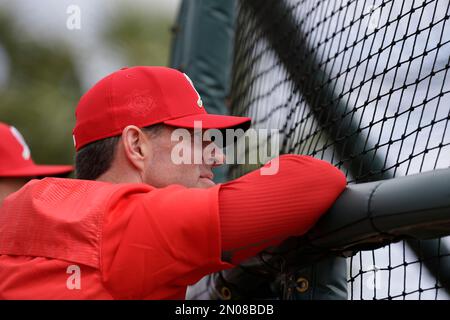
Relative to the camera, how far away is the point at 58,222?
5.89 ft

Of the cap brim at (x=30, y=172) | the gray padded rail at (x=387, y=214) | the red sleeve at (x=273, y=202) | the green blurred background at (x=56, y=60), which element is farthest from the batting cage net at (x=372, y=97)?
the green blurred background at (x=56, y=60)

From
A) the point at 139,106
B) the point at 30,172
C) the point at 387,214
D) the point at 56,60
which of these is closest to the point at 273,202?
the point at 387,214

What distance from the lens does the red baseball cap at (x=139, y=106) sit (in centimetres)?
204

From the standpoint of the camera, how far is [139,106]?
205cm

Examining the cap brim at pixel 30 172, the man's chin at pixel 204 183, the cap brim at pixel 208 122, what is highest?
the cap brim at pixel 30 172

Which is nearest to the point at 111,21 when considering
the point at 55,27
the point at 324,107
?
the point at 55,27

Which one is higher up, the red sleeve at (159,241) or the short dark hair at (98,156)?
the short dark hair at (98,156)

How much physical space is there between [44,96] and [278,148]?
12.1 m

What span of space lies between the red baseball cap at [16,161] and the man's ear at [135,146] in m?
1.31

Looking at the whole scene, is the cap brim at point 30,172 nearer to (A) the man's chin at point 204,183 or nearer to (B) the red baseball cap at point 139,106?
(B) the red baseball cap at point 139,106

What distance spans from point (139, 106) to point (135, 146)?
0.09 m

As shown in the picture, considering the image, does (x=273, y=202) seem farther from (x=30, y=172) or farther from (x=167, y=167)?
(x=30, y=172)

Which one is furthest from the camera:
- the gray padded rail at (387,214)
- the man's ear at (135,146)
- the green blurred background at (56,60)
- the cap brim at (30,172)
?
the green blurred background at (56,60)

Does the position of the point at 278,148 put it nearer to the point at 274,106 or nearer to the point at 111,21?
the point at 274,106
